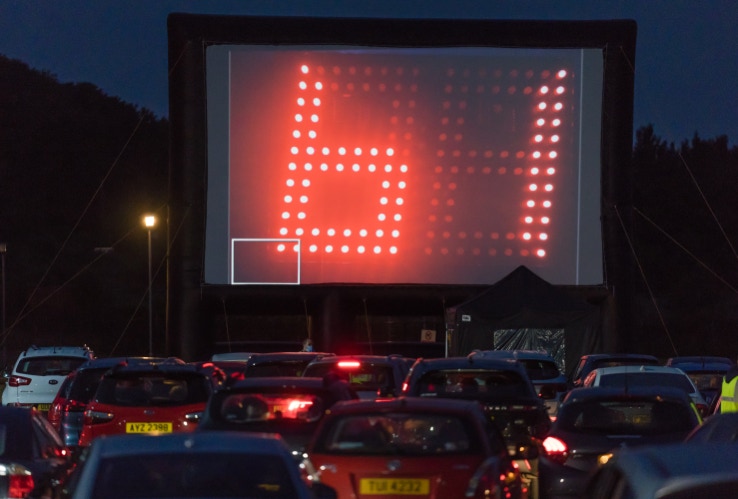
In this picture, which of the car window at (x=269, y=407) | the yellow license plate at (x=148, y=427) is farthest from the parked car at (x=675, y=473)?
the yellow license plate at (x=148, y=427)

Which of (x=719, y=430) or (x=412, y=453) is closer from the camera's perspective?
(x=719, y=430)

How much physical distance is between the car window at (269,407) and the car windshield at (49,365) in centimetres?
1517

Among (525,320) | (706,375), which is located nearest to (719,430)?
(706,375)

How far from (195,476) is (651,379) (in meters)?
13.2

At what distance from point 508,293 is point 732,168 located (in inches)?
2340

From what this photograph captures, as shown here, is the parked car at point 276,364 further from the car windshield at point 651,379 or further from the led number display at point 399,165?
the led number display at point 399,165

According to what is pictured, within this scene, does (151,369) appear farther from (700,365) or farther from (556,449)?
(700,365)

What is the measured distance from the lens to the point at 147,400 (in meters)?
15.7

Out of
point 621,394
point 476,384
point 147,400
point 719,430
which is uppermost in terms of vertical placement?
point 719,430

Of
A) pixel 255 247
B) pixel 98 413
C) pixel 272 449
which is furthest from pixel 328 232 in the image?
pixel 272 449

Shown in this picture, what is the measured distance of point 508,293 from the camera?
1261 inches

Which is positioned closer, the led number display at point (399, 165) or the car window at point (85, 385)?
the car window at point (85, 385)

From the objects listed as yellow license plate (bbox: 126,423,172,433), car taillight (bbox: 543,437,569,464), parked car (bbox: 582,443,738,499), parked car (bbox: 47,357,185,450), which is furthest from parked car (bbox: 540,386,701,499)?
parked car (bbox: 47,357,185,450)

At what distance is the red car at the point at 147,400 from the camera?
1537 cm
